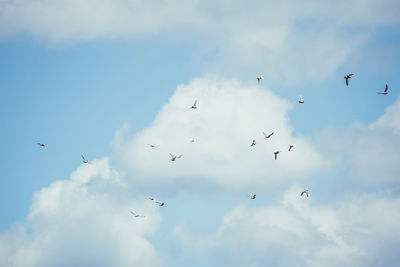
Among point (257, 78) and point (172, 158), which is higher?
point (257, 78)

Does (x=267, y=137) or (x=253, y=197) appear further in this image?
(x=253, y=197)

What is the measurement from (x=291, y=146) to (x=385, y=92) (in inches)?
917

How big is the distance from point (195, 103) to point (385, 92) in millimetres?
41141

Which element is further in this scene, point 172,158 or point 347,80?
point 172,158

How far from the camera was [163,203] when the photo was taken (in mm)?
153625

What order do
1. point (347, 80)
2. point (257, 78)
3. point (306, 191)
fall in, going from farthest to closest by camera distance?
point (306, 191) → point (257, 78) → point (347, 80)

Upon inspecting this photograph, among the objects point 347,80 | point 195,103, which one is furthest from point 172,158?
point 347,80

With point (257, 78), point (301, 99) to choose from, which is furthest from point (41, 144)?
point (301, 99)

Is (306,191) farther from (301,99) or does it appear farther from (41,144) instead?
(41,144)

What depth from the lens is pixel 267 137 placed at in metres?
130

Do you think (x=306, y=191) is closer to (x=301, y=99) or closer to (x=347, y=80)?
(x=301, y=99)

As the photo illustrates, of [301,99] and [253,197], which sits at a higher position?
[301,99]

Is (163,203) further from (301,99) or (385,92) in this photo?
(385,92)

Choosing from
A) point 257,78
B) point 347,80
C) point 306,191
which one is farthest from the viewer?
point 306,191
